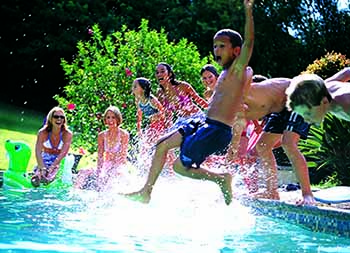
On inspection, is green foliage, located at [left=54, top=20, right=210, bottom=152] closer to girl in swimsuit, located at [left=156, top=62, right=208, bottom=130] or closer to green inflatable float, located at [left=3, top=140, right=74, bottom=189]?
green inflatable float, located at [left=3, top=140, right=74, bottom=189]

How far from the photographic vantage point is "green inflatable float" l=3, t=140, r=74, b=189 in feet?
29.5

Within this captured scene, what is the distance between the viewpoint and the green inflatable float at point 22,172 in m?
8.98

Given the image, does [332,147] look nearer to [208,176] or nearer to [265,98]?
[265,98]

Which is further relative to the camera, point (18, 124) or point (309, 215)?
point (18, 124)

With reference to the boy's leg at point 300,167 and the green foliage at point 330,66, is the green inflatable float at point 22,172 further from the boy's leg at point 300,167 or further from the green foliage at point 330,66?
the green foliage at point 330,66

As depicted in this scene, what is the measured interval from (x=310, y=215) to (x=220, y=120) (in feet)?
4.06

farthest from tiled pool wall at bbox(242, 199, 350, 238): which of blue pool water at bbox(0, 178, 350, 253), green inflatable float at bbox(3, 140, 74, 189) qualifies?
green inflatable float at bbox(3, 140, 74, 189)

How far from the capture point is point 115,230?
5352 mm

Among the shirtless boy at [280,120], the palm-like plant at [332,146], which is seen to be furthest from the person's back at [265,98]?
the palm-like plant at [332,146]

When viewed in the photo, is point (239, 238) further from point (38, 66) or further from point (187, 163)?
point (38, 66)

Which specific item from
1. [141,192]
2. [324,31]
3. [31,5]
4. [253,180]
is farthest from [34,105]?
[141,192]

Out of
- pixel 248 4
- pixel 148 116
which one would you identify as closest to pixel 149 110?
pixel 148 116

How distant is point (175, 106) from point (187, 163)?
3134mm

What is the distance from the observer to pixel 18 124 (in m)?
21.4
